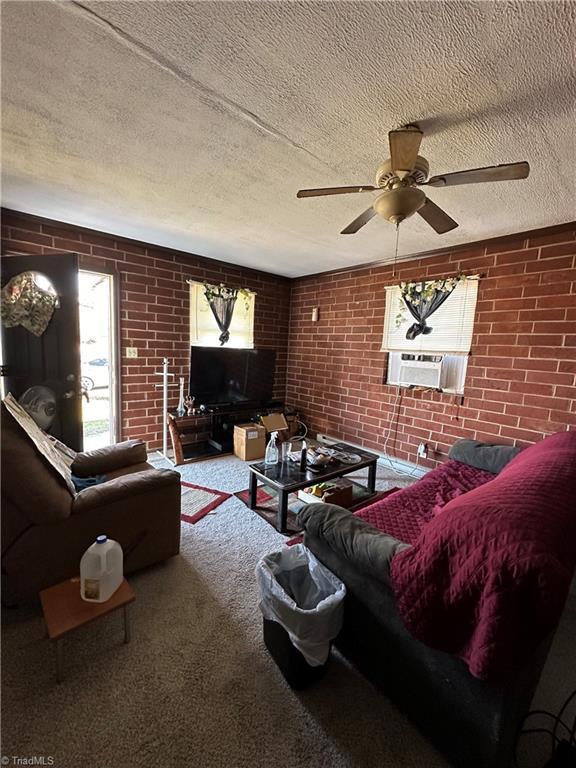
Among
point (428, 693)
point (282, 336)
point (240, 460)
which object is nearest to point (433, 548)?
point (428, 693)

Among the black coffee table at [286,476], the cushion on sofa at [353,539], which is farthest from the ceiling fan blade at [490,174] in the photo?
the black coffee table at [286,476]

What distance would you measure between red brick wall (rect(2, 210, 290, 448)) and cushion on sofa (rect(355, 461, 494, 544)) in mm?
2719

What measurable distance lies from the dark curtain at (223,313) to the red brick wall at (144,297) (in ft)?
0.79

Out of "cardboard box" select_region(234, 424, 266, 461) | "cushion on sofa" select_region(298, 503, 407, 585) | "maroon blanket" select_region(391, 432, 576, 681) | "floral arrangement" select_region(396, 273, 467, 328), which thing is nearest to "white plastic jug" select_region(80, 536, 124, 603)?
"cushion on sofa" select_region(298, 503, 407, 585)

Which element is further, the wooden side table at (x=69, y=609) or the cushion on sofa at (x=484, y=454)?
the cushion on sofa at (x=484, y=454)

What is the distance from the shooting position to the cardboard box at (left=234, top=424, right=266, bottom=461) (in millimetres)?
3613

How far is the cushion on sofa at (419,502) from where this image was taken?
1.75 meters

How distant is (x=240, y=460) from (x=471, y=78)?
3417mm

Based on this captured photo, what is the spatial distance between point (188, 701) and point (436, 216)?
2.47 m

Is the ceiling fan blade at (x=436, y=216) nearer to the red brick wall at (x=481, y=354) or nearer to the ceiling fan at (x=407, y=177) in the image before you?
the ceiling fan at (x=407, y=177)

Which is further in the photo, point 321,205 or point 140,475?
point 321,205

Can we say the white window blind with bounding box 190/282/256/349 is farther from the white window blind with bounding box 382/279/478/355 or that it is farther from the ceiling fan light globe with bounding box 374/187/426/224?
the ceiling fan light globe with bounding box 374/187/426/224

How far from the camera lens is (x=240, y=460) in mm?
3631

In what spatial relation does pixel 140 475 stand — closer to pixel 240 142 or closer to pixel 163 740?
pixel 163 740
